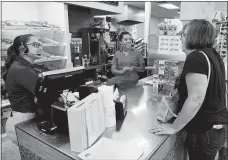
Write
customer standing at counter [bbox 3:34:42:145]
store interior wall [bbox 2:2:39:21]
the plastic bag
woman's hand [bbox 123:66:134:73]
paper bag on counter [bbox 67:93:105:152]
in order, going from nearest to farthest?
paper bag on counter [bbox 67:93:105:152], the plastic bag, customer standing at counter [bbox 3:34:42:145], woman's hand [bbox 123:66:134:73], store interior wall [bbox 2:2:39:21]

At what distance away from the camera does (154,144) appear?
3.99 feet

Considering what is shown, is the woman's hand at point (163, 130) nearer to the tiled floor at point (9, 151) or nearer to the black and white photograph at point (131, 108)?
the black and white photograph at point (131, 108)

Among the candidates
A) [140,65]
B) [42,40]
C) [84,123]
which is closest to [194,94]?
[84,123]

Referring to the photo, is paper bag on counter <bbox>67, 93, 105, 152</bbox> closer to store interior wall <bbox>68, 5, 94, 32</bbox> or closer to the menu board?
the menu board

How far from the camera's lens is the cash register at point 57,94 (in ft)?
4.29

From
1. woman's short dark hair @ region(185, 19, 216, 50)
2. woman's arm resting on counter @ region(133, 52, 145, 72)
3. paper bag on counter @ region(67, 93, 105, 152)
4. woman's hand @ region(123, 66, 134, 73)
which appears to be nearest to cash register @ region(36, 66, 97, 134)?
paper bag on counter @ region(67, 93, 105, 152)

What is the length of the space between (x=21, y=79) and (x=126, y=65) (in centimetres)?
177

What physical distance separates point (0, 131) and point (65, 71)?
2.46 metres

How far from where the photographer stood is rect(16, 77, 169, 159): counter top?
3.90 ft

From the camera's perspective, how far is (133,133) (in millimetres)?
1347

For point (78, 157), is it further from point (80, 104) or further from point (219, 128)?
point (219, 128)

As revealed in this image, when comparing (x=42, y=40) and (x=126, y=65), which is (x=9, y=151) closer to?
(x=42, y=40)

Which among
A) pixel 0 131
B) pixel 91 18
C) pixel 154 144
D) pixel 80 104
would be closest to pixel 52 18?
pixel 91 18

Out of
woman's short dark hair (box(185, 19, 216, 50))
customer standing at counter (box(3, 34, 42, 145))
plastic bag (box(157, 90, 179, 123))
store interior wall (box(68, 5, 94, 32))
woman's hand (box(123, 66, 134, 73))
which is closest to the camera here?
woman's short dark hair (box(185, 19, 216, 50))
